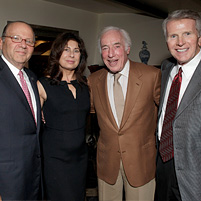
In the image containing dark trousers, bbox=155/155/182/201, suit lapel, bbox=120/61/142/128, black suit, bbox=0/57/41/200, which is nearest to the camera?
black suit, bbox=0/57/41/200

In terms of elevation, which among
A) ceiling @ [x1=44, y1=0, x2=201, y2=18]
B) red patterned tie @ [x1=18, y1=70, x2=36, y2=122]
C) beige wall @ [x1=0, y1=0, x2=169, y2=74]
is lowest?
red patterned tie @ [x1=18, y1=70, x2=36, y2=122]

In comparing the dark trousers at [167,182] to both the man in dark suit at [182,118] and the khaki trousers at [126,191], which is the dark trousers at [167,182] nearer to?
the man in dark suit at [182,118]

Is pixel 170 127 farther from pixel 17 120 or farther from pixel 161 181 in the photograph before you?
pixel 17 120

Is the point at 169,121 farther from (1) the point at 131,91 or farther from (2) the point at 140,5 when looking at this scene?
(2) the point at 140,5

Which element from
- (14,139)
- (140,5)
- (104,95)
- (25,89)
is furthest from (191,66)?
(140,5)

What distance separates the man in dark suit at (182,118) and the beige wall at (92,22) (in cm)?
310

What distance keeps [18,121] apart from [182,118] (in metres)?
1.23

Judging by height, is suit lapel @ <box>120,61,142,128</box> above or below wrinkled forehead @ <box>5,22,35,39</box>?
below

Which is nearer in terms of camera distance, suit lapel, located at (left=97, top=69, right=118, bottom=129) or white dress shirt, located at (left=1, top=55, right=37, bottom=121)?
white dress shirt, located at (left=1, top=55, right=37, bottom=121)

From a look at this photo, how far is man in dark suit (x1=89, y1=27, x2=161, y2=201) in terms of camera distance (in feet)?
6.98

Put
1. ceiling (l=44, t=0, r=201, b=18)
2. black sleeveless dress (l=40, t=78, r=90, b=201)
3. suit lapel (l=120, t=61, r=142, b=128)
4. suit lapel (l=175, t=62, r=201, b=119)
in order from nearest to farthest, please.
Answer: suit lapel (l=175, t=62, r=201, b=119) < suit lapel (l=120, t=61, r=142, b=128) < black sleeveless dress (l=40, t=78, r=90, b=201) < ceiling (l=44, t=0, r=201, b=18)

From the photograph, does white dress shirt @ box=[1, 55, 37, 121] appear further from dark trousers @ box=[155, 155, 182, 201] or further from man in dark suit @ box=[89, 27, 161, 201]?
dark trousers @ box=[155, 155, 182, 201]

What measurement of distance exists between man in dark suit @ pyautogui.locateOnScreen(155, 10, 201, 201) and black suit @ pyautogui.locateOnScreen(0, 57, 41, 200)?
3.61ft

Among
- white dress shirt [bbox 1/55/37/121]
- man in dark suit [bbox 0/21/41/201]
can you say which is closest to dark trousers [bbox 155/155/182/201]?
man in dark suit [bbox 0/21/41/201]
